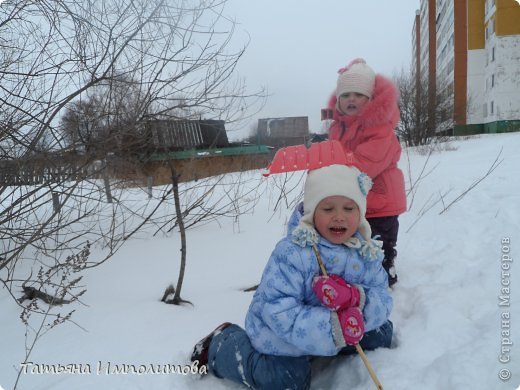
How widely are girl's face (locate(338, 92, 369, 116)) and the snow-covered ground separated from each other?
1.16 metres

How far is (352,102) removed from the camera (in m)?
2.32

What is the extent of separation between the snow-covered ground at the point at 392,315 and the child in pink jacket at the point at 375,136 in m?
0.50

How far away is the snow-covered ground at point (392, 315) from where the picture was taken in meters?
1.61

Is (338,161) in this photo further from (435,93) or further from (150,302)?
(435,93)

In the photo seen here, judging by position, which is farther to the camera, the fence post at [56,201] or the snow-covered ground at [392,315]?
the fence post at [56,201]

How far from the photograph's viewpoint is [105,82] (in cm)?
276

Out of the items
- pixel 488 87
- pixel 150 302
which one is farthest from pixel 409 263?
pixel 488 87

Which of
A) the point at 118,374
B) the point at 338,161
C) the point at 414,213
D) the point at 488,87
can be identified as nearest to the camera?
the point at 118,374

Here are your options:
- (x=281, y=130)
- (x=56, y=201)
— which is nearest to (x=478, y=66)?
(x=281, y=130)

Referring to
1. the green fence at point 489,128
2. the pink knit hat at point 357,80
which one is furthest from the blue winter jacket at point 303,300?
the green fence at point 489,128

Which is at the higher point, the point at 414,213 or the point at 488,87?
the point at 488,87

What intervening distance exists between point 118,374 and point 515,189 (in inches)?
146

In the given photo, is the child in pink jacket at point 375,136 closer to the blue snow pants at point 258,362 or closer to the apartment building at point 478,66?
the blue snow pants at point 258,362

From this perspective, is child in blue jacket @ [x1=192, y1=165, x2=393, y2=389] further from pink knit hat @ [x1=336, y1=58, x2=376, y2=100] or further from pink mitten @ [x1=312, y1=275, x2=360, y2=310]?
pink knit hat @ [x1=336, y1=58, x2=376, y2=100]
